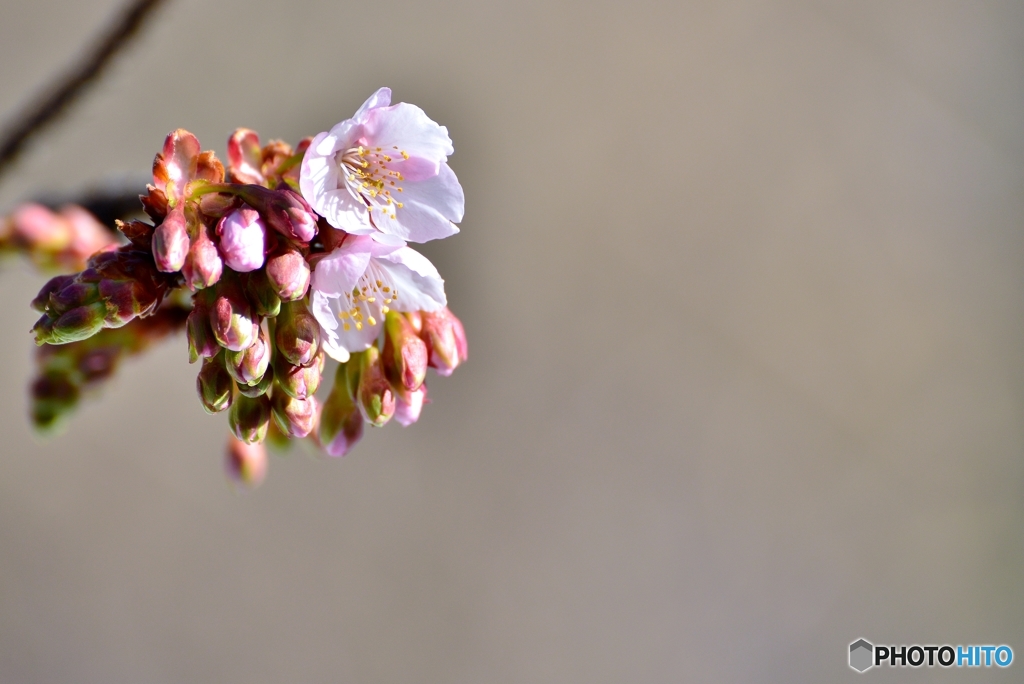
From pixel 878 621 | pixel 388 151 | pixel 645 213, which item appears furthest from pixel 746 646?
pixel 388 151

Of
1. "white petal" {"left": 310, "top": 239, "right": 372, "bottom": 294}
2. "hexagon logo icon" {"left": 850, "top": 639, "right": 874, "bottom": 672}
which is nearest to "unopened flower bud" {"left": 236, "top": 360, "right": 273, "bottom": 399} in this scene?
"white petal" {"left": 310, "top": 239, "right": 372, "bottom": 294}

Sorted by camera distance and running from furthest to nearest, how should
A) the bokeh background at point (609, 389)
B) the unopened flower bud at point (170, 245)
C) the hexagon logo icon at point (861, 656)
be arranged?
the hexagon logo icon at point (861, 656) < the bokeh background at point (609, 389) < the unopened flower bud at point (170, 245)

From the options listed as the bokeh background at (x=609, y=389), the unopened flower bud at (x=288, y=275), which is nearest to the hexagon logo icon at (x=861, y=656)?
the bokeh background at (x=609, y=389)

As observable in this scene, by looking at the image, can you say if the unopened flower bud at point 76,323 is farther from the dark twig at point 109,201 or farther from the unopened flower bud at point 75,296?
the dark twig at point 109,201

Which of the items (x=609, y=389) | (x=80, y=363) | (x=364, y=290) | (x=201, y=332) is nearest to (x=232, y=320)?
(x=201, y=332)

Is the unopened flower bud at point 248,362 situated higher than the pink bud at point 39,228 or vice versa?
the pink bud at point 39,228

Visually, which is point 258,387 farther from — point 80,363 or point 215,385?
point 80,363
